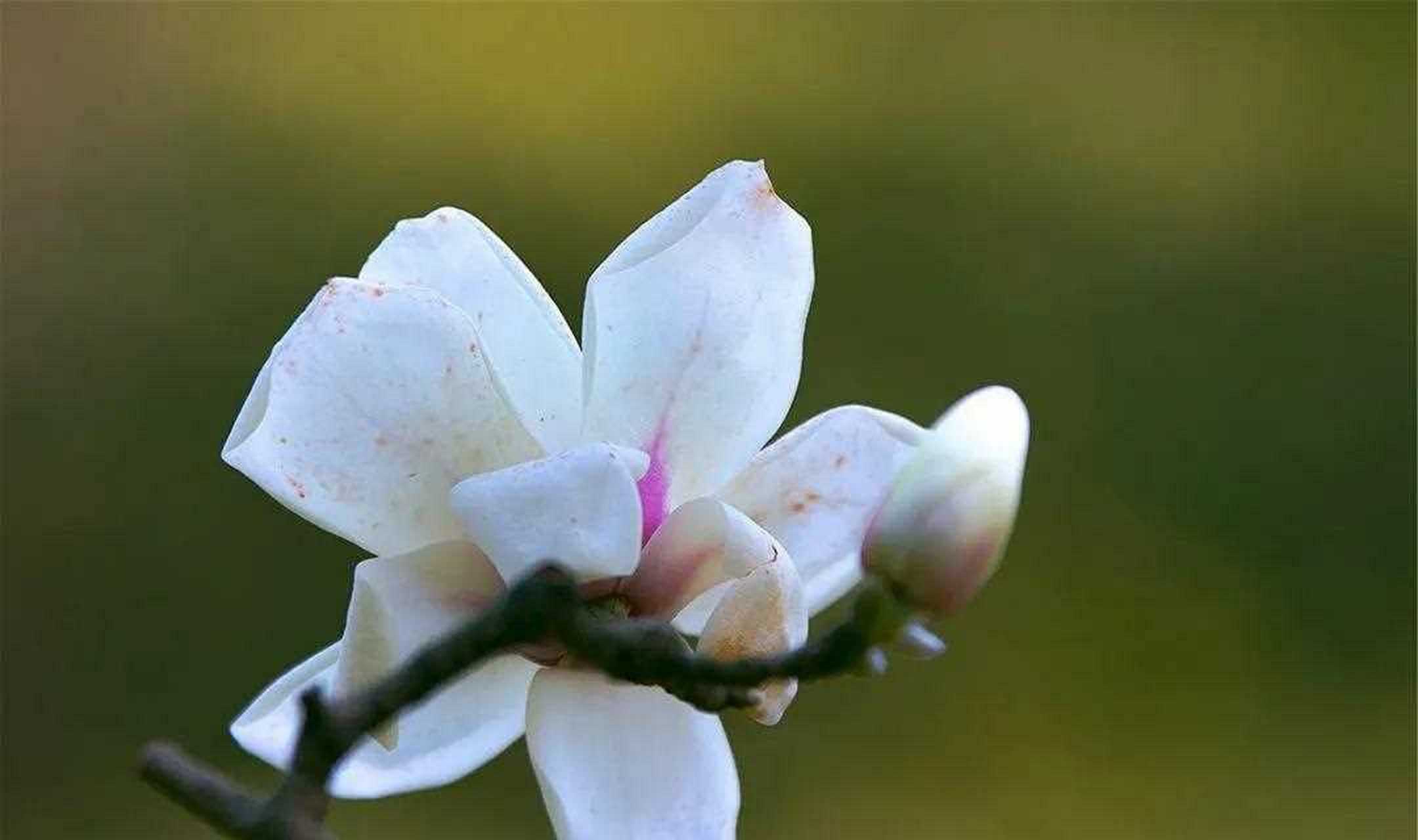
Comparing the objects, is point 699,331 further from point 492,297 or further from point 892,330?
point 892,330

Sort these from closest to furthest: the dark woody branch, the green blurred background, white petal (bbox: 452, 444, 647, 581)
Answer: the dark woody branch < white petal (bbox: 452, 444, 647, 581) < the green blurred background

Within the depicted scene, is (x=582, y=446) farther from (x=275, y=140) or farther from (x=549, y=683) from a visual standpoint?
(x=275, y=140)

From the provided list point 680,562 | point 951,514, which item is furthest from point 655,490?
point 951,514

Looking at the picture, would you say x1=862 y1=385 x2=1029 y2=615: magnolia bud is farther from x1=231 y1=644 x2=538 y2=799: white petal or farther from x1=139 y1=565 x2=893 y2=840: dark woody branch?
x1=231 y1=644 x2=538 y2=799: white petal

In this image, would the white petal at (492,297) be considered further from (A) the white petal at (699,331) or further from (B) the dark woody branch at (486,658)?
(B) the dark woody branch at (486,658)

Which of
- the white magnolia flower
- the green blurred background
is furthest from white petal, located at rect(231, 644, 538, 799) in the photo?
→ the green blurred background

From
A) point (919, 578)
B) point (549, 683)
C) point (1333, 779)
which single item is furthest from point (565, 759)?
point (1333, 779)

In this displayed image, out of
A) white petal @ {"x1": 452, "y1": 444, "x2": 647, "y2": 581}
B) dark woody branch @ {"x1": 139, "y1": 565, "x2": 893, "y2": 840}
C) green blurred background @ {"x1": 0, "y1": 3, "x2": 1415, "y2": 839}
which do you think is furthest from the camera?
green blurred background @ {"x1": 0, "y1": 3, "x2": 1415, "y2": 839}
